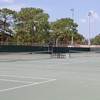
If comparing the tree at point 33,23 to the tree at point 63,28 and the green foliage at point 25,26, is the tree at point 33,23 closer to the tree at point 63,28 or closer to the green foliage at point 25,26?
the green foliage at point 25,26

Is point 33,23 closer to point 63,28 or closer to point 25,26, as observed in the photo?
point 25,26

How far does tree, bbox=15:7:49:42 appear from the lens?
89250 millimetres

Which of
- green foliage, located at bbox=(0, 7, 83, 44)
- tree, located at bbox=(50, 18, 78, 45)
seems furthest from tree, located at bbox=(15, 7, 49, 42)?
tree, located at bbox=(50, 18, 78, 45)

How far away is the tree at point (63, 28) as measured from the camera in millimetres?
109438

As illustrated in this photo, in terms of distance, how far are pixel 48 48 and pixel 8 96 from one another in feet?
168

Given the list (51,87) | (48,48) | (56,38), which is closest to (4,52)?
(48,48)

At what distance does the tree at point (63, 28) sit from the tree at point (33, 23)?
60.9 feet

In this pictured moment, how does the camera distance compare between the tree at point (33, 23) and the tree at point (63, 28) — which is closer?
the tree at point (33, 23)

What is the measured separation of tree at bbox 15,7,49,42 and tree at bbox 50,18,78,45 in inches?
731

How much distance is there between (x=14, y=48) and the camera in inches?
2248

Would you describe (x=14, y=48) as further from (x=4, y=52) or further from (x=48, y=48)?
(x=48, y=48)

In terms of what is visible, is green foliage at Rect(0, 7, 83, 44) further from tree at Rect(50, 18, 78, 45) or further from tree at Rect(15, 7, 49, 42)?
tree at Rect(50, 18, 78, 45)

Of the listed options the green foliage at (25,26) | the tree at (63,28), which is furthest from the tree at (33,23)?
the tree at (63,28)

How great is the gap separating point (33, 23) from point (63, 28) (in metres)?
23.9
